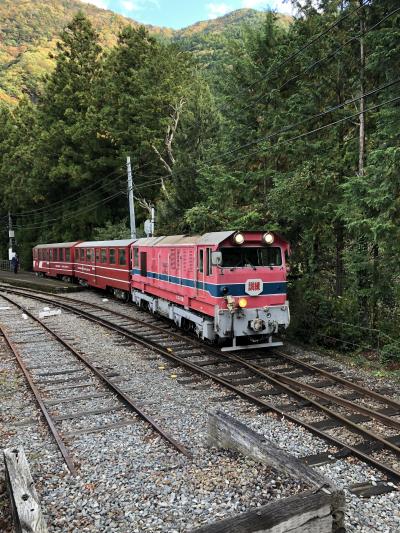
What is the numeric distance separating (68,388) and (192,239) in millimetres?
5370

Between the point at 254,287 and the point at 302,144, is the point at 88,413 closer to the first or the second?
the point at 254,287

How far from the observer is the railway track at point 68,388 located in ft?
23.1

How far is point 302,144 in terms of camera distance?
44.9 feet

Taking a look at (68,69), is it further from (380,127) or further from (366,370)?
(366,370)

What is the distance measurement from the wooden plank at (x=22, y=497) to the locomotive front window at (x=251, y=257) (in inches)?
270

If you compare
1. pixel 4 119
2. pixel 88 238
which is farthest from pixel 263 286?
pixel 4 119

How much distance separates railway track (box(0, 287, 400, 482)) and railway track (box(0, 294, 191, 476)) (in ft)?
6.31

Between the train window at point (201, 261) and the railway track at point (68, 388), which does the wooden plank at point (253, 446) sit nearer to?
the railway track at point (68, 388)

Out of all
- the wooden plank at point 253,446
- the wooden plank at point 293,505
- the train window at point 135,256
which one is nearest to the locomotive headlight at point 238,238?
the wooden plank at point 253,446

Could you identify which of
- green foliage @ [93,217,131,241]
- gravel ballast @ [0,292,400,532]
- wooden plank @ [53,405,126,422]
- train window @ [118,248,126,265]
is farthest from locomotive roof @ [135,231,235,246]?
green foliage @ [93,217,131,241]

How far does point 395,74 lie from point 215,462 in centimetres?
911

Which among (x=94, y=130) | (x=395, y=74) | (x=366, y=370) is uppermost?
(x=94, y=130)

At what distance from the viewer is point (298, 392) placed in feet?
28.3

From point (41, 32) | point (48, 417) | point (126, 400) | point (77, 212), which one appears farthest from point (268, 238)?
point (41, 32)
